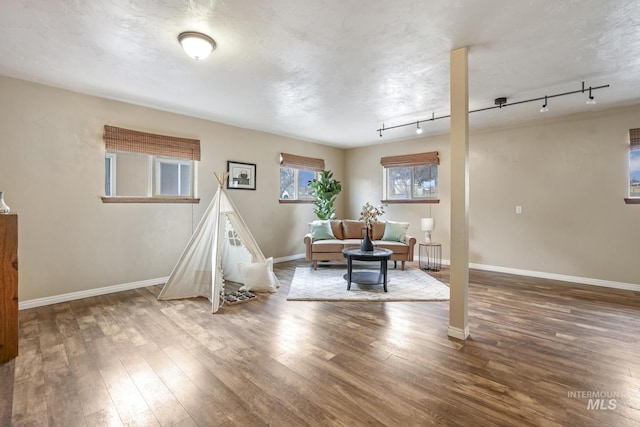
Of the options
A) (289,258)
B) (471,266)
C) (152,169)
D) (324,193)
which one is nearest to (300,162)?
(324,193)

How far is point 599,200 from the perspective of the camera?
4.17 metres

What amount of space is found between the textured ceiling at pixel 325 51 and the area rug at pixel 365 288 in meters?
2.54

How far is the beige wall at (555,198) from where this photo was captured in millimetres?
4031

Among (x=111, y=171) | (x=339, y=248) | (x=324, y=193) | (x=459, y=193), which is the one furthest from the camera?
(x=324, y=193)

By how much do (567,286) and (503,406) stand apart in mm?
3471

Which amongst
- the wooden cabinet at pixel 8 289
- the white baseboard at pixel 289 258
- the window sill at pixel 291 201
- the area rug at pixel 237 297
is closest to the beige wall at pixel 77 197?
the wooden cabinet at pixel 8 289

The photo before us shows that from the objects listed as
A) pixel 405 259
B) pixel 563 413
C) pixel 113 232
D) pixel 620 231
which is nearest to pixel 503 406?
pixel 563 413

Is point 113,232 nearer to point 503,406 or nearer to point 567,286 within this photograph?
point 503,406

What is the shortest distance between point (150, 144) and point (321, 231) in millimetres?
3058

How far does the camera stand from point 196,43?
2.33 metres

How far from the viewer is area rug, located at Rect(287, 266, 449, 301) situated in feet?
11.8

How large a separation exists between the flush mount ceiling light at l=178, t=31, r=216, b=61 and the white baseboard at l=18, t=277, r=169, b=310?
3.17 meters

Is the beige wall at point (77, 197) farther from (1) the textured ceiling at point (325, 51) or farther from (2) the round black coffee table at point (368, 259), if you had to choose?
(2) the round black coffee table at point (368, 259)

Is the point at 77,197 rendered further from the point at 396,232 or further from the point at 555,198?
the point at 555,198
